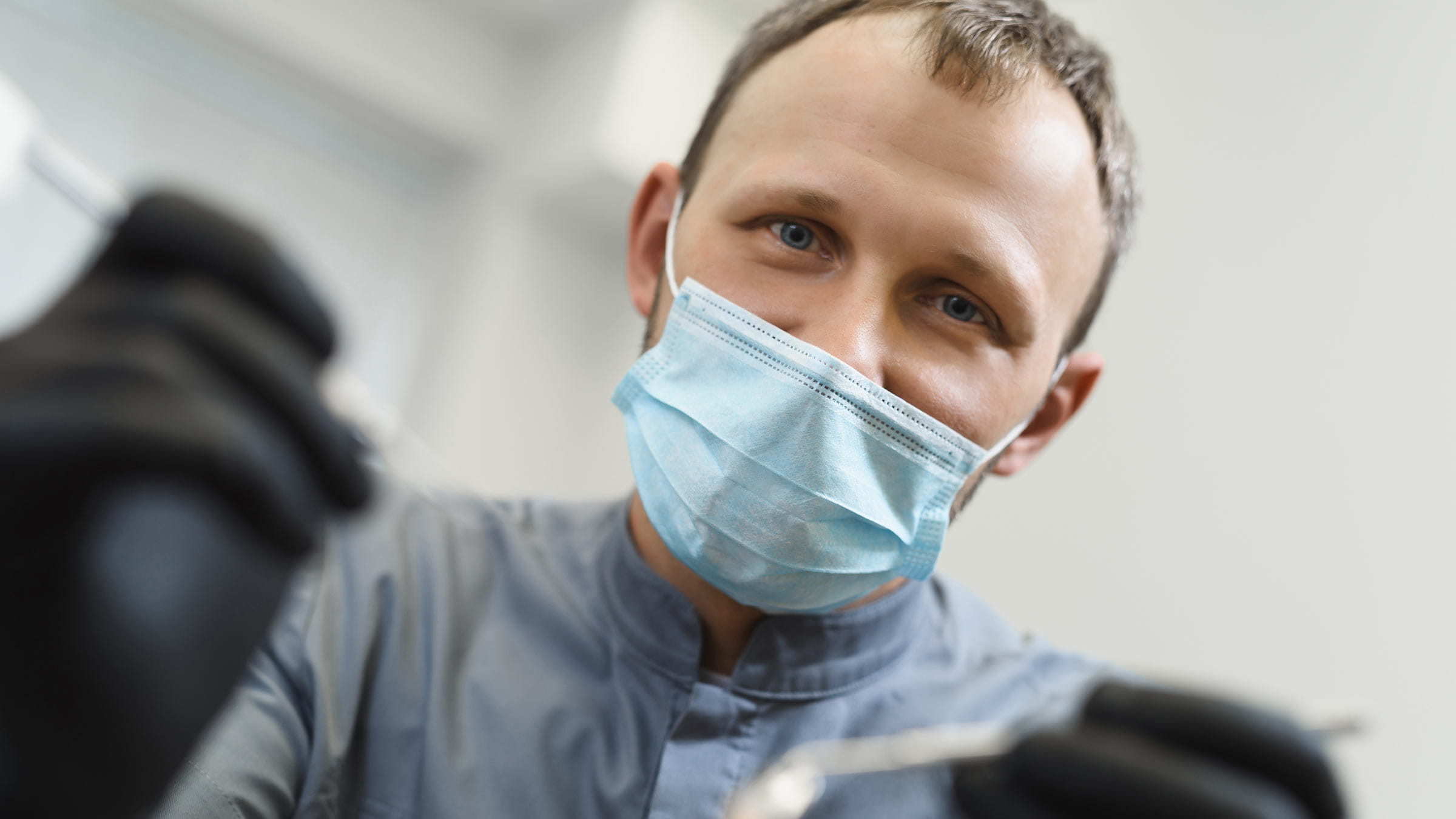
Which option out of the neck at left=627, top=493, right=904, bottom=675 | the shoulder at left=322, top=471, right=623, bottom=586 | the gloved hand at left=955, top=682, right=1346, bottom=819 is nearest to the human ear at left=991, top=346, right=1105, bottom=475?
the neck at left=627, top=493, right=904, bottom=675

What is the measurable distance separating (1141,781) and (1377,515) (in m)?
1.11

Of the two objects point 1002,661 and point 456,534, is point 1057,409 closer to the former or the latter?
point 1002,661

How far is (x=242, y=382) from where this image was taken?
0.46 metres

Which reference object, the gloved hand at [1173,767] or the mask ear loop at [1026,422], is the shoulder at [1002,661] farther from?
the gloved hand at [1173,767]

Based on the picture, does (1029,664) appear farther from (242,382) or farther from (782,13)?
(242,382)

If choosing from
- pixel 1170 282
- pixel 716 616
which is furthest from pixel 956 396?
pixel 1170 282

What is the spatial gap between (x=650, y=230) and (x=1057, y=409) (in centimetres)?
52

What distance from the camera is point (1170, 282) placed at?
1753 mm

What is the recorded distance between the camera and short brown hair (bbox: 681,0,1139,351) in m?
0.94

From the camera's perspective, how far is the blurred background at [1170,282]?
1.38 metres

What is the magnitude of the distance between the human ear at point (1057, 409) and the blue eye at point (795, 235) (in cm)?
36

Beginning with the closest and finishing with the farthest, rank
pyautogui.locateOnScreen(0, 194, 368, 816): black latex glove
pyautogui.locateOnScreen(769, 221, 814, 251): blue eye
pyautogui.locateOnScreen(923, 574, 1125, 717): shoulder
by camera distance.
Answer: pyautogui.locateOnScreen(0, 194, 368, 816): black latex glove < pyautogui.locateOnScreen(769, 221, 814, 251): blue eye < pyautogui.locateOnScreen(923, 574, 1125, 717): shoulder

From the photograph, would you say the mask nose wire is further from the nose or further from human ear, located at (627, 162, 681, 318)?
the nose

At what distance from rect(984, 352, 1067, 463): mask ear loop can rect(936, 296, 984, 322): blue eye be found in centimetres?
13
